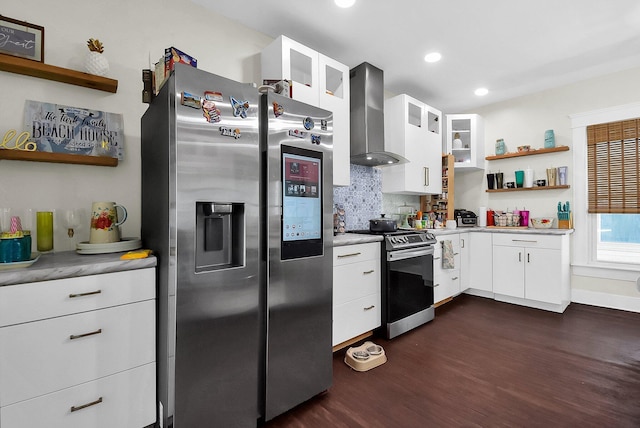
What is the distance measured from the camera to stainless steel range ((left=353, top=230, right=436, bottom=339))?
273 centimetres

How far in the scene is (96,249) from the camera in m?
1.57

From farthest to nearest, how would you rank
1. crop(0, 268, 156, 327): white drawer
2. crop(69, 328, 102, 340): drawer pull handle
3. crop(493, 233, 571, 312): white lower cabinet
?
crop(493, 233, 571, 312): white lower cabinet < crop(69, 328, 102, 340): drawer pull handle < crop(0, 268, 156, 327): white drawer

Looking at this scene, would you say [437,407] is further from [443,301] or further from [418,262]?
[443,301]

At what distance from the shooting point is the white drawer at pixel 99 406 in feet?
3.85

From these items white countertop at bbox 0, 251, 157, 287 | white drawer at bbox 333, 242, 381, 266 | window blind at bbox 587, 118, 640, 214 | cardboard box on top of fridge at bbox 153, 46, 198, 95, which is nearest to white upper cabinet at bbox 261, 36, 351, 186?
white drawer at bbox 333, 242, 381, 266

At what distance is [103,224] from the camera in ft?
5.42

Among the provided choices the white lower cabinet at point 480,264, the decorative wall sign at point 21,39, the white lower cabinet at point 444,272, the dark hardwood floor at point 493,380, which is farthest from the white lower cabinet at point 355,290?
the decorative wall sign at point 21,39

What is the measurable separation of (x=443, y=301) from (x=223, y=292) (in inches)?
126

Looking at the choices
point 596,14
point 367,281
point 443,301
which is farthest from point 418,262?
→ point 596,14

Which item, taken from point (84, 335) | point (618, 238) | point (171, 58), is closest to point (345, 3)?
point (171, 58)

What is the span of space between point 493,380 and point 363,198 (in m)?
→ 2.22

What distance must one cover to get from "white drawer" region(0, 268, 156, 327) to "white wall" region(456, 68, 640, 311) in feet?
15.6

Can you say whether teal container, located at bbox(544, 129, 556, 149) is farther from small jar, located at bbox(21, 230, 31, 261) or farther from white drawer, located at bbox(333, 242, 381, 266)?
small jar, located at bbox(21, 230, 31, 261)

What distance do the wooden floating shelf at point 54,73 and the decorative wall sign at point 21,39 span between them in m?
0.06
